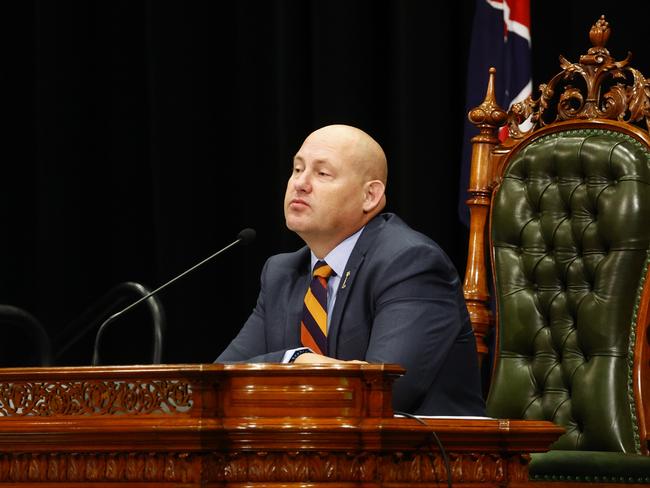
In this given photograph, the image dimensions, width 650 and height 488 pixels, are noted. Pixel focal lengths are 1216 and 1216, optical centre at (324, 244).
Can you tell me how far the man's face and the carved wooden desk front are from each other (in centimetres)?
105

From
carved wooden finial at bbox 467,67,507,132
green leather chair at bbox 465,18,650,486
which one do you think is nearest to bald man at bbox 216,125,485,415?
green leather chair at bbox 465,18,650,486

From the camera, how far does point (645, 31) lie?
3.75 metres

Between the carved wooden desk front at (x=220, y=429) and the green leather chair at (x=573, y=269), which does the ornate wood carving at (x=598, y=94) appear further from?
the carved wooden desk front at (x=220, y=429)

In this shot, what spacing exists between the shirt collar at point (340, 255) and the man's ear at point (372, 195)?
0.23ft

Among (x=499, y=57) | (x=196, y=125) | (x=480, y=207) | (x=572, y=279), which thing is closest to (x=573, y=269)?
(x=572, y=279)

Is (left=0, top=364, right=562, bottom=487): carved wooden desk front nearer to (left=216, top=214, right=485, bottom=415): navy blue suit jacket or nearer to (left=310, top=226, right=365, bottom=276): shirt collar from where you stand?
(left=216, top=214, right=485, bottom=415): navy blue suit jacket

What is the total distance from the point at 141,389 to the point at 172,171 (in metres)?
2.75

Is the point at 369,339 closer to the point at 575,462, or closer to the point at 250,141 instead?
the point at 575,462

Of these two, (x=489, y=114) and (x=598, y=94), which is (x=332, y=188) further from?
(x=598, y=94)

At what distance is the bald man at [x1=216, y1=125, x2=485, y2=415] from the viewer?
8.09 feet

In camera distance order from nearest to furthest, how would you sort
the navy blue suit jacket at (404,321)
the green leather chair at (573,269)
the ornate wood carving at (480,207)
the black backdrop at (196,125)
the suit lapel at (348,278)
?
the navy blue suit jacket at (404,321)
the suit lapel at (348,278)
the green leather chair at (573,269)
the ornate wood carving at (480,207)
the black backdrop at (196,125)

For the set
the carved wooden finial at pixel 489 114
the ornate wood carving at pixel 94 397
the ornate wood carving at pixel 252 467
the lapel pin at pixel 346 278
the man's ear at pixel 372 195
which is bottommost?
the ornate wood carving at pixel 252 467

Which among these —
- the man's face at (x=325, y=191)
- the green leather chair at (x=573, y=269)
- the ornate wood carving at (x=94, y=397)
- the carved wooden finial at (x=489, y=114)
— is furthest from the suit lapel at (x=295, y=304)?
the ornate wood carving at (x=94, y=397)

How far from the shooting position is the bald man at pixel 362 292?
2.46m
